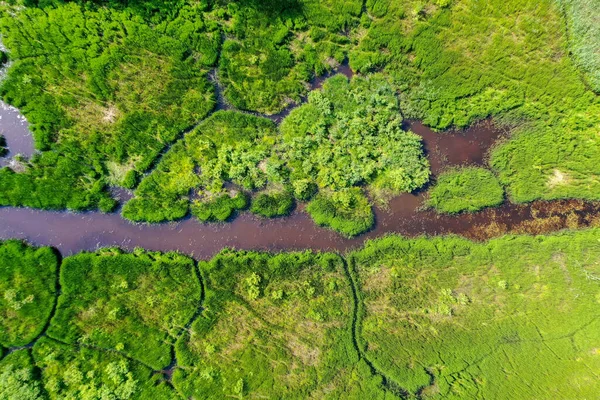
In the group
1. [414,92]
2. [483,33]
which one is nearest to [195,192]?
[414,92]

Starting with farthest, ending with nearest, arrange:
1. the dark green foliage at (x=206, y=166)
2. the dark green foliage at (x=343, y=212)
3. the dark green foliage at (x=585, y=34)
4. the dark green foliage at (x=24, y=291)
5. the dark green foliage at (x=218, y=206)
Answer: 1. the dark green foliage at (x=343, y=212)
2. the dark green foliage at (x=218, y=206)
3. the dark green foliage at (x=206, y=166)
4. the dark green foliage at (x=585, y=34)
5. the dark green foliage at (x=24, y=291)

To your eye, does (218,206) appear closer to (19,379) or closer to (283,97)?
(283,97)

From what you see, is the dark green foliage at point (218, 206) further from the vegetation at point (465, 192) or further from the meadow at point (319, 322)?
the vegetation at point (465, 192)

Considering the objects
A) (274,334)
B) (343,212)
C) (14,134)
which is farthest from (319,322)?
(14,134)

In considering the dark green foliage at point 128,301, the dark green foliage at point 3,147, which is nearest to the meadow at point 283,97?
the dark green foliage at point 3,147

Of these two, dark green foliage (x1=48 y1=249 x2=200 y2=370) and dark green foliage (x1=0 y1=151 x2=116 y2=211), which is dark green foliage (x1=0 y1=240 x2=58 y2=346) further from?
dark green foliage (x1=0 y1=151 x2=116 y2=211)

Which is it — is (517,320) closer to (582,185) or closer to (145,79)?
(582,185)

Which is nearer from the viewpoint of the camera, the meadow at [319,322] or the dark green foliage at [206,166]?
the meadow at [319,322]
